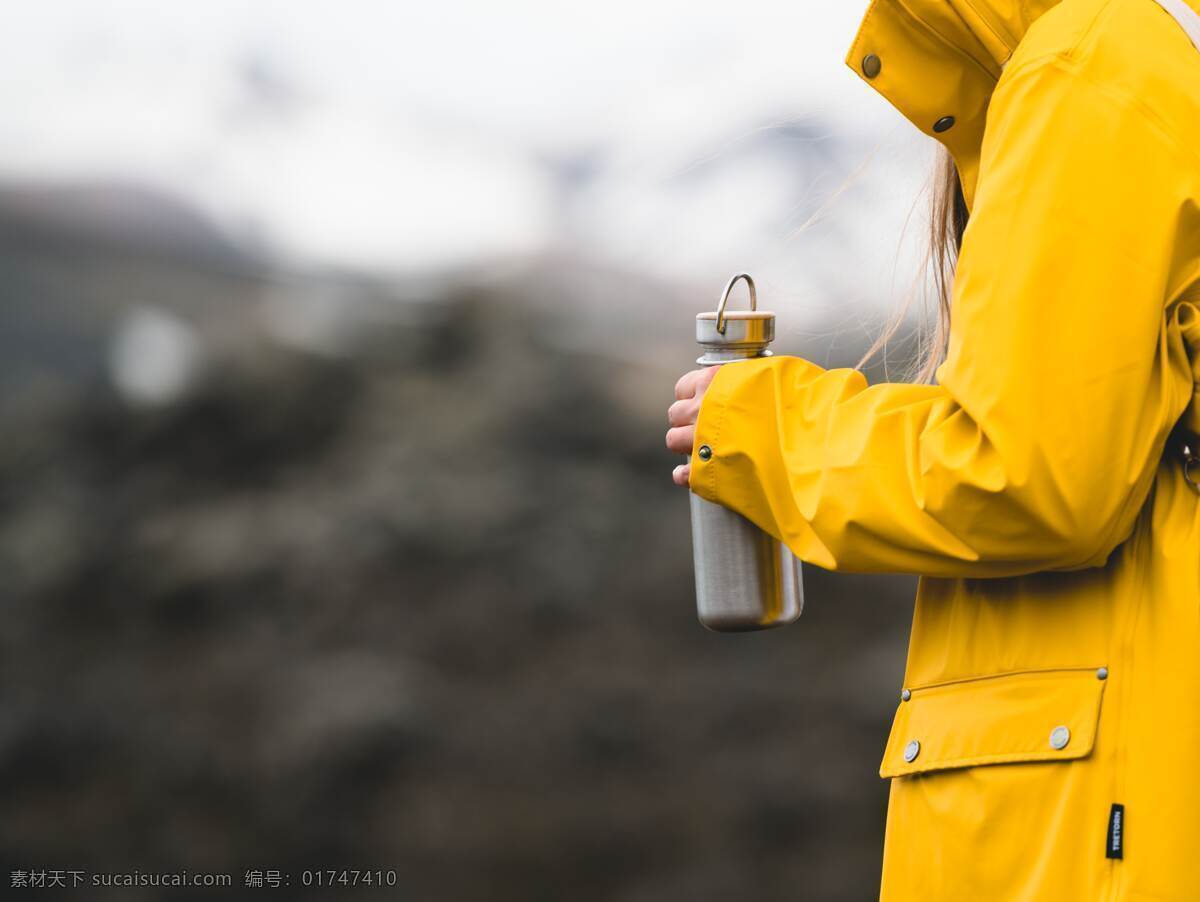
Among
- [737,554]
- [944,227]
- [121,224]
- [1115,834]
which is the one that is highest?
[121,224]

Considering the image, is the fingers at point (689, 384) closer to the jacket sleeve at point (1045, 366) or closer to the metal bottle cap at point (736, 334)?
the metal bottle cap at point (736, 334)

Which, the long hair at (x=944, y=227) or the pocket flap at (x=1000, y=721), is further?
the long hair at (x=944, y=227)

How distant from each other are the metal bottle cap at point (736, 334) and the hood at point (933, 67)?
0.19 metres

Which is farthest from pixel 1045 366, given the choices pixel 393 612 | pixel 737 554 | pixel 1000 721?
pixel 393 612

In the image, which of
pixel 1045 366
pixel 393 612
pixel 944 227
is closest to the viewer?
pixel 1045 366

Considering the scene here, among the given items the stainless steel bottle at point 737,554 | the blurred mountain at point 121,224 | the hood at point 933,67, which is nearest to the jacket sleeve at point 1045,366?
the hood at point 933,67

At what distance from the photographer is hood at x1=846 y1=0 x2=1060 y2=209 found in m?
1.03

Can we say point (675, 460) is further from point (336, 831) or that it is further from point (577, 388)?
point (336, 831)

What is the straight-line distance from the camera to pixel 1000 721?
0.99m

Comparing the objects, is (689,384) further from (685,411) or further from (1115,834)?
(1115,834)

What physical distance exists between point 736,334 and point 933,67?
0.25 meters

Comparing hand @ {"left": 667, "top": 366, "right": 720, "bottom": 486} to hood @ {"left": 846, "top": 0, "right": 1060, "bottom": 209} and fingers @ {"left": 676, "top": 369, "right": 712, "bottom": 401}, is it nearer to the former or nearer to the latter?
fingers @ {"left": 676, "top": 369, "right": 712, "bottom": 401}

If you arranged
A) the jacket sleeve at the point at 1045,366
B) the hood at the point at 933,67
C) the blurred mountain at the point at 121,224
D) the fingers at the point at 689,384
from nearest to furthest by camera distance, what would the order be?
the jacket sleeve at the point at 1045,366 → the hood at the point at 933,67 → the fingers at the point at 689,384 → the blurred mountain at the point at 121,224

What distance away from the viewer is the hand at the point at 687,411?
1.12 m
